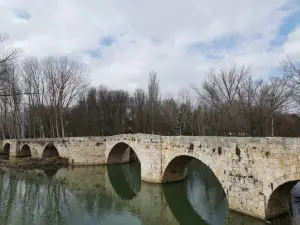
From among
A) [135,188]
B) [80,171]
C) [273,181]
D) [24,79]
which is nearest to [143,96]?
[24,79]

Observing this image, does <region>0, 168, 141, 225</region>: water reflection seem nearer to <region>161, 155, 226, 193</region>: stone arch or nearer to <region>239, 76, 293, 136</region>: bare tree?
<region>161, 155, 226, 193</region>: stone arch

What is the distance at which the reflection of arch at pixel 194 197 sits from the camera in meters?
12.9

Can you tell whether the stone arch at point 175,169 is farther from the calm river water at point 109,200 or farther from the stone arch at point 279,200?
the stone arch at point 279,200

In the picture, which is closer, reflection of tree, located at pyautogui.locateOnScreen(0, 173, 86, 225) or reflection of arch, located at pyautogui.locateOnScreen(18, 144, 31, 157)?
reflection of tree, located at pyautogui.locateOnScreen(0, 173, 86, 225)

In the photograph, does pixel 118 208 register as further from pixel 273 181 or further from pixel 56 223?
pixel 273 181

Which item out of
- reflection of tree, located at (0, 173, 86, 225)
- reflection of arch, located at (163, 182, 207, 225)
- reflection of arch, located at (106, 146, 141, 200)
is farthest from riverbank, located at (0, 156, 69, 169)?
reflection of arch, located at (163, 182, 207, 225)

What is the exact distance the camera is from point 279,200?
35.7 feet

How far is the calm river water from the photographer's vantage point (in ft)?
41.0

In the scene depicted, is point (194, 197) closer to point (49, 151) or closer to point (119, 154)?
point (119, 154)

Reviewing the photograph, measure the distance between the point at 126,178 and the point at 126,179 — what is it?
1.24 feet

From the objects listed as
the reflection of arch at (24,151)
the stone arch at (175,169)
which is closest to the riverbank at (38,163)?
the reflection of arch at (24,151)

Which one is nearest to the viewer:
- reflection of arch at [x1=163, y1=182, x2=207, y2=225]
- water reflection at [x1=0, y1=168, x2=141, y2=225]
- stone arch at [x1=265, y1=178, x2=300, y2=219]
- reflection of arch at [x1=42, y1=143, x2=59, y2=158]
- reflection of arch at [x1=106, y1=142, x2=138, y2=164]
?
stone arch at [x1=265, y1=178, x2=300, y2=219]

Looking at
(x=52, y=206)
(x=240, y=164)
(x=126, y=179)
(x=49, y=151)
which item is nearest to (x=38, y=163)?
(x=49, y=151)

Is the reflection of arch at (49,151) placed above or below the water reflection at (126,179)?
above
